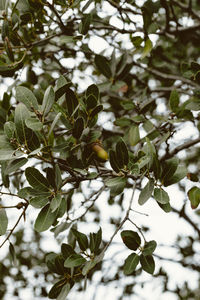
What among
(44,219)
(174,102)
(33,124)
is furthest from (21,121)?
(174,102)

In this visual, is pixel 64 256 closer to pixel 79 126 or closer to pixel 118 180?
pixel 118 180

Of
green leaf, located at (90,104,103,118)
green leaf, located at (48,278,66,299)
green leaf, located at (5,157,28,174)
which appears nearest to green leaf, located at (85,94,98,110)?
green leaf, located at (90,104,103,118)

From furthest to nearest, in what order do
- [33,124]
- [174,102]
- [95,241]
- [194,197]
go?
[174,102] → [194,197] → [95,241] → [33,124]

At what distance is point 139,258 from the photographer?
1214 mm

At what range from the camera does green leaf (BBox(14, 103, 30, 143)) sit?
0.99m

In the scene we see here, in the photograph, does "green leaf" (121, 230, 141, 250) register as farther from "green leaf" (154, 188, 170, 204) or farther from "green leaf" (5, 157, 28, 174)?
"green leaf" (5, 157, 28, 174)

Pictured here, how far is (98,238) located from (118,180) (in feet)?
0.69

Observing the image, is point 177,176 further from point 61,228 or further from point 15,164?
point 61,228

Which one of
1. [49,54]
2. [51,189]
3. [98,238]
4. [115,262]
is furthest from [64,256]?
[115,262]

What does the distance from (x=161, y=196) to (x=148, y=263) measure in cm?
27

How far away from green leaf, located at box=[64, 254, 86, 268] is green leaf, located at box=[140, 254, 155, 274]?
7.7 inches

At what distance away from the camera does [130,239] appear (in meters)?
1.22

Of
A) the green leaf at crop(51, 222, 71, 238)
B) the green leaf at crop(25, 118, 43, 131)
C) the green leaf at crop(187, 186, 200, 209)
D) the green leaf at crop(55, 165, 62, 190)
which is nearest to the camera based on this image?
the green leaf at crop(25, 118, 43, 131)

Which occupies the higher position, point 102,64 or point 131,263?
point 102,64
